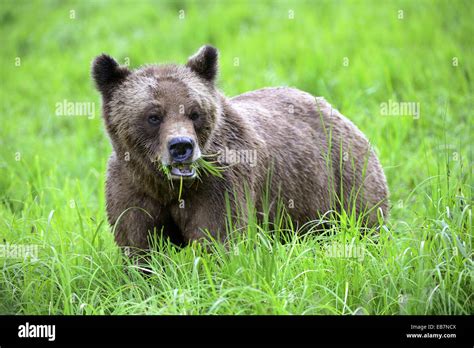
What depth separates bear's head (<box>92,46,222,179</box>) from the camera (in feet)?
17.2

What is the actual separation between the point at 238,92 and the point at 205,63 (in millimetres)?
4720

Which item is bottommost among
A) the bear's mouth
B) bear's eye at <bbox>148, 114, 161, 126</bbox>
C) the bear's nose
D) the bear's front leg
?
the bear's front leg

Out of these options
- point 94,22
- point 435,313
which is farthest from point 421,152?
point 94,22

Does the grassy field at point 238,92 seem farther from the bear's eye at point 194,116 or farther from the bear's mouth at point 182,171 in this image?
the bear's eye at point 194,116

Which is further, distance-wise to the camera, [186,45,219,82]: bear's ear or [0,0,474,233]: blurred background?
[0,0,474,233]: blurred background

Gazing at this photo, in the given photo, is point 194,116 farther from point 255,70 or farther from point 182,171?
point 255,70

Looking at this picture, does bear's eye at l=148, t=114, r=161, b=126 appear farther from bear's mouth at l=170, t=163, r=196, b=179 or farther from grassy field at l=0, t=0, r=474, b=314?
grassy field at l=0, t=0, r=474, b=314

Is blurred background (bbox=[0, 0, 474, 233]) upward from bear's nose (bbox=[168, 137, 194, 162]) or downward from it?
upward

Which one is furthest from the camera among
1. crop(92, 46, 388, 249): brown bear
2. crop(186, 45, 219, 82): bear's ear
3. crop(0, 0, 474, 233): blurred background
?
crop(0, 0, 474, 233): blurred background

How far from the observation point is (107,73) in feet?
18.8

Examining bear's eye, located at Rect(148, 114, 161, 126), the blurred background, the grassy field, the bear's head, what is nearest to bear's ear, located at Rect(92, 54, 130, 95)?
the bear's head

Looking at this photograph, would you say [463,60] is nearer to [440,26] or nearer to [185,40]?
[440,26]

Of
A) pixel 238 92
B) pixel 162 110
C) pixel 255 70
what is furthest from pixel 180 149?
pixel 255 70
